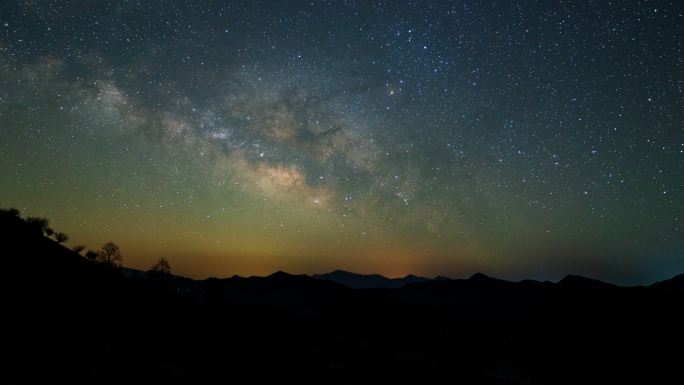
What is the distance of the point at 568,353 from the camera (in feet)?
175

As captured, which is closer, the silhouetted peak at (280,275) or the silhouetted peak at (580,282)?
the silhouetted peak at (580,282)

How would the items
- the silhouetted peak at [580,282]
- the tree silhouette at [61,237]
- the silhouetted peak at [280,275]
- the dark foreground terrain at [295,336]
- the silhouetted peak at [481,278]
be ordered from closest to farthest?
the dark foreground terrain at [295,336] → the tree silhouette at [61,237] → the silhouetted peak at [580,282] → the silhouetted peak at [481,278] → the silhouetted peak at [280,275]

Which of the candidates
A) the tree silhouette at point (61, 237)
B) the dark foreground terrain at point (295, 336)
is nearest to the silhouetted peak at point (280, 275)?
the dark foreground terrain at point (295, 336)

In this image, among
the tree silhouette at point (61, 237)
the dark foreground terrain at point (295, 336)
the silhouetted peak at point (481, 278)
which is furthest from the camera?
the silhouetted peak at point (481, 278)

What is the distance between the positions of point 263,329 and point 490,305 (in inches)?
2745

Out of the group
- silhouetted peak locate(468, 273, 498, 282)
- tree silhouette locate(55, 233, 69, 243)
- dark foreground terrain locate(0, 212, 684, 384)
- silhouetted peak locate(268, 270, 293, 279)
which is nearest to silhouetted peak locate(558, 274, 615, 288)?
dark foreground terrain locate(0, 212, 684, 384)

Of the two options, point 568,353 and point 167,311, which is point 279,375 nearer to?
point 167,311

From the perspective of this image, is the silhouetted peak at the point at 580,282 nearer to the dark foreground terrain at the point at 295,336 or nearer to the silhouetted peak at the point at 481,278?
the dark foreground terrain at the point at 295,336

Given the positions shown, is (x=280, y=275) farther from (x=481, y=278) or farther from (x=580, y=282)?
(x=580, y=282)

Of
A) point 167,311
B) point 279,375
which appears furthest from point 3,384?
point 167,311

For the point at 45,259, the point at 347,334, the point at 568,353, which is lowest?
the point at 568,353

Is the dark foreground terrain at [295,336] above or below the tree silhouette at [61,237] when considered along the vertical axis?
below

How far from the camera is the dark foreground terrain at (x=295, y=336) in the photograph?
17.3 metres

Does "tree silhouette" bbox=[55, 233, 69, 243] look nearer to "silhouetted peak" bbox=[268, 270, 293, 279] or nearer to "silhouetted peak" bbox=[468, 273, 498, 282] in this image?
"silhouetted peak" bbox=[268, 270, 293, 279]
